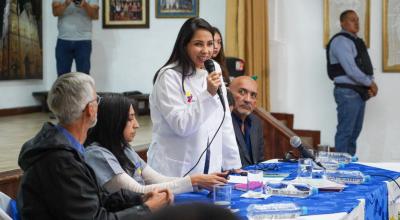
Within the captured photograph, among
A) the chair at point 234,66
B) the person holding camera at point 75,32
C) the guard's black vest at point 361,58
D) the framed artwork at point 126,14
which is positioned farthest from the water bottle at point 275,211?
the framed artwork at point 126,14

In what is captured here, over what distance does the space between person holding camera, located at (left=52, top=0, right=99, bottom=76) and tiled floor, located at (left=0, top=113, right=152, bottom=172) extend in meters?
0.76

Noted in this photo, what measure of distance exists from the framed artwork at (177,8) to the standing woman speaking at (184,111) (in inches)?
199

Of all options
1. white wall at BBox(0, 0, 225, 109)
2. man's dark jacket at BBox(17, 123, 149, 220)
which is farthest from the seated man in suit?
white wall at BBox(0, 0, 225, 109)

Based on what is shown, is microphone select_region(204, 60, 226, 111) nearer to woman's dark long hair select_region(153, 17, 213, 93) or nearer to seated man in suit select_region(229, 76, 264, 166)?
woman's dark long hair select_region(153, 17, 213, 93)

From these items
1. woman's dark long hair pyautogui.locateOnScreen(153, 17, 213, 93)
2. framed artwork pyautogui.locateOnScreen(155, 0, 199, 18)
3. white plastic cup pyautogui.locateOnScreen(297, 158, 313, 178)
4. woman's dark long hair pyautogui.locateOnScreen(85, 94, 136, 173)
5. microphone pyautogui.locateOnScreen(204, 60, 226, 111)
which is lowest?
white plastic cup pyautogui.locateOnScreen(297, 158, 313, 178)

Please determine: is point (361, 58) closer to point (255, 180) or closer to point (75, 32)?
point (75, 32)

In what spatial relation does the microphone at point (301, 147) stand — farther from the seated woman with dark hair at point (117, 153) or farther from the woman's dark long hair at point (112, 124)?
the woman's dark long hair at point (112, 124)

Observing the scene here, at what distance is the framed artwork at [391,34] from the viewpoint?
7109 millimetres

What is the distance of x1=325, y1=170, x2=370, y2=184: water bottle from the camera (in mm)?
3184

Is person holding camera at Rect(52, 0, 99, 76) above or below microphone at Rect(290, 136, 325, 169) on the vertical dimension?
above

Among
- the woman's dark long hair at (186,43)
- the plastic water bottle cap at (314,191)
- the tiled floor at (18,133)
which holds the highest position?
the woman's dark long hair at (186,43)

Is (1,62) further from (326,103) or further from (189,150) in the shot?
(189,150)

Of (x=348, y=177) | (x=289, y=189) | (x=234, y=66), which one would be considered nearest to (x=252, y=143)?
(x=348, y=177)

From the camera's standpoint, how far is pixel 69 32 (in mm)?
8094
